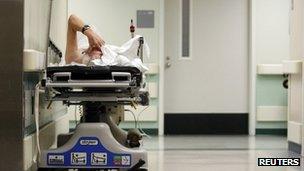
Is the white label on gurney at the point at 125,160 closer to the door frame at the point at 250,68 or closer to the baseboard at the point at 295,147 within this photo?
the baseboard at the point at 295,147

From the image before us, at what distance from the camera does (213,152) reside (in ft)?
16.1

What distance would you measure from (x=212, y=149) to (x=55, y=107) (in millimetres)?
1748

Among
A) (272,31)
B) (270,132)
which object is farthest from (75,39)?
(270,132)

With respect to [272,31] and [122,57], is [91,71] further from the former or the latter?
[272,31]

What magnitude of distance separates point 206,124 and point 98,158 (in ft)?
13.4

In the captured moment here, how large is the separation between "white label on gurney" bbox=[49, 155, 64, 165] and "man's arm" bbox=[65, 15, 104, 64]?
745 millimetres

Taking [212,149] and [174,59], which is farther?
[174,59]

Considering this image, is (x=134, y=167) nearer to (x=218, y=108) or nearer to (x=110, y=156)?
(x=110, y=156)

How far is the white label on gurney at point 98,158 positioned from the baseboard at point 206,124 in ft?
12.8

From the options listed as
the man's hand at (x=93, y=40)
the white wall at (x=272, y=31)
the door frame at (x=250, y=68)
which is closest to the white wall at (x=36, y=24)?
the man's hand at (x=93, y=40)

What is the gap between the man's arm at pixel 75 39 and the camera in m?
3.14

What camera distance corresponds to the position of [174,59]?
6629mm

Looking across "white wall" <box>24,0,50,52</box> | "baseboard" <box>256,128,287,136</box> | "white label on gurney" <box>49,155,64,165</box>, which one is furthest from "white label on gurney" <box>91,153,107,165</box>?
"baseboard" <box>256,128,287,136</box>

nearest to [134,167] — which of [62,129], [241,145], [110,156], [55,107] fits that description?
[110,156]
